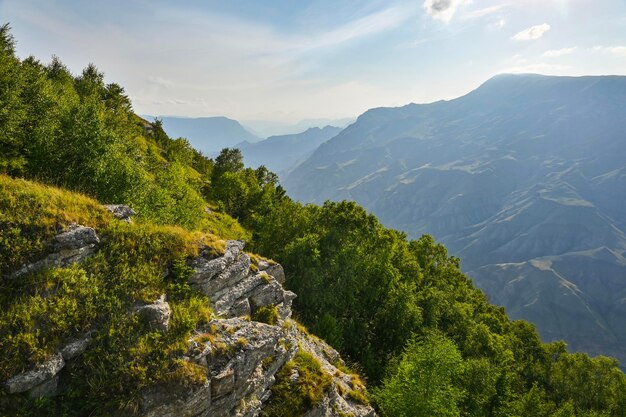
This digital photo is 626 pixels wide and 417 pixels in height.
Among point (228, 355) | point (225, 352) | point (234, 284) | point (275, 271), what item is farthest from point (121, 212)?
point (275, 271)

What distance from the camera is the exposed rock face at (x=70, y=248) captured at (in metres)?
16.0

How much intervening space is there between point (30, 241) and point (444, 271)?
6371 cm

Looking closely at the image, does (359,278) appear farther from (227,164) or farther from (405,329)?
(227,164)

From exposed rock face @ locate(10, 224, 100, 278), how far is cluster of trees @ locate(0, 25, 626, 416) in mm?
11118

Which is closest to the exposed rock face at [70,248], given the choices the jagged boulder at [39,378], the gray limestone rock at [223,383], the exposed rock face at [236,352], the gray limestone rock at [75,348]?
the gray limestone rock at [75,348]

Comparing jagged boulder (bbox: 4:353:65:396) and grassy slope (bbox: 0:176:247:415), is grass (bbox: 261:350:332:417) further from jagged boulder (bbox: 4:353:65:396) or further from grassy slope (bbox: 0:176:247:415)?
jagged boulder (bbox: 4:353:65:396)

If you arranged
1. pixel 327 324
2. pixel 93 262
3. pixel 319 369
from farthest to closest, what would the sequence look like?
pixel 327 324
pixel 319 369
pixel 93 262

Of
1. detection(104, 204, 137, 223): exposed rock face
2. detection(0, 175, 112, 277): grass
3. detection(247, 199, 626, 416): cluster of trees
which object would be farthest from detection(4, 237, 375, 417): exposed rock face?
detection(247, 199, 626, 416): cluster of trees

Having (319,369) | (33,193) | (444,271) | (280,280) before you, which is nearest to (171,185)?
(280,280)

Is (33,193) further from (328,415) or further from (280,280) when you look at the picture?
(328,415)

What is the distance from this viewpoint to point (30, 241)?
16.0 metres

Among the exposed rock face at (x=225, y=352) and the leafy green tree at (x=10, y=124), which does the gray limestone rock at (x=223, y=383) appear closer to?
the exposed rock face at (x=225, y=352)

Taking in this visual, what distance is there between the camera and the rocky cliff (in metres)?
14.4

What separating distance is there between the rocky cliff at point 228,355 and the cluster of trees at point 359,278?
8.40 m
